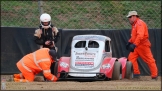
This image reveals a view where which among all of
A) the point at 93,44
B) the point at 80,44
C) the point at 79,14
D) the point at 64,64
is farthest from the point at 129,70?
the point at 79,14

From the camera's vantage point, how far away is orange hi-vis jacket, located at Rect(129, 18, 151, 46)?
14.0 m

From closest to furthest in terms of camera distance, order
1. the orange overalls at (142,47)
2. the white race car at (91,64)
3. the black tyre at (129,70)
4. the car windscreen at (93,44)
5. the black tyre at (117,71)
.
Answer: the white race car at (91,64) < the black tyre at (117,71) < the car windscreen at (93,44) < the black tyre at (129,70) < the orange overalls at (142,47)

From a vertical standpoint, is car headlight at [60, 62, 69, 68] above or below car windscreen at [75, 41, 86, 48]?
below

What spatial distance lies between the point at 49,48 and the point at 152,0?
475 centimetres

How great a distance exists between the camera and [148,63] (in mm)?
14523

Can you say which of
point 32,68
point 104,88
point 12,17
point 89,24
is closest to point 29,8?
point 12,17

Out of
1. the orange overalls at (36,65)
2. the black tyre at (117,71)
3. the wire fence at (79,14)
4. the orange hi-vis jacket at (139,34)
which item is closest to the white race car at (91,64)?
the black tyre at (117,71)

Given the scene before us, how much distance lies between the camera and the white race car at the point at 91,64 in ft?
42.3

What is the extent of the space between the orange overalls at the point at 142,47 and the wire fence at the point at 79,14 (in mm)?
2148

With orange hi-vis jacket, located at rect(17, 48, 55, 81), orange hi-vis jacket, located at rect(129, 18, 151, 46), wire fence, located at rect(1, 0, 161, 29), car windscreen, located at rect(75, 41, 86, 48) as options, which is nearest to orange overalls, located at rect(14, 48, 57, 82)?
orange hi-vis jacket, located at rect(17, 48, 55, 81)

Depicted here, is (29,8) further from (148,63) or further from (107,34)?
(148,63)

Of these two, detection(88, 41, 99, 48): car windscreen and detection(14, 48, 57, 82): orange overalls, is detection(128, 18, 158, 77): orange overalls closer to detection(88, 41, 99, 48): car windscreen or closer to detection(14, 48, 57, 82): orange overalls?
detection(88, 41, 99, 48): car windscreen

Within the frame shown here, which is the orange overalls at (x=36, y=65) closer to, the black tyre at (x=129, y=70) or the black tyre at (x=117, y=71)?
the black tyre at (x=117, y=71)

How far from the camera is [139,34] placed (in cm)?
1398
